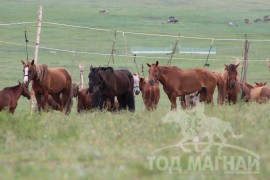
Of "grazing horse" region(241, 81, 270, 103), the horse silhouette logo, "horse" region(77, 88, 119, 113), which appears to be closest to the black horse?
"horse" region(77, 88, 119, 113)

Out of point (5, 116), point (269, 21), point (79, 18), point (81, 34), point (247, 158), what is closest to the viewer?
point (247, 158)

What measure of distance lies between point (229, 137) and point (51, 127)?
10.5 feet

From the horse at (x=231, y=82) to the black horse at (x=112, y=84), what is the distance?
2417mm

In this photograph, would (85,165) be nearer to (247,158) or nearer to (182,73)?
(247,158)

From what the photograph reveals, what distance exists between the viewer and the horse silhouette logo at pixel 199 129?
9.51m

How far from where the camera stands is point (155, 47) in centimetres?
6381

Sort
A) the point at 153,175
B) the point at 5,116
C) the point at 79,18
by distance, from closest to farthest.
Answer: the point at 153,175
the point at 5,116
the point at 79,18

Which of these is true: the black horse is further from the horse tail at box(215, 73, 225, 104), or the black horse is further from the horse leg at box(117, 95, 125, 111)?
the horse tail at box(215, 73, 225, 104)

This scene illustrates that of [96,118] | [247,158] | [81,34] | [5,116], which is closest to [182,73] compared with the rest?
[96,118]

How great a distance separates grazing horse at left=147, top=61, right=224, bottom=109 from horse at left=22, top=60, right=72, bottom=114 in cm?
229

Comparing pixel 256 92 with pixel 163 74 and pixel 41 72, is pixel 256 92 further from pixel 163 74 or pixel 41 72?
Answer: pixel 41 72

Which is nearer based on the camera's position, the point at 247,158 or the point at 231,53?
the point at 247,158

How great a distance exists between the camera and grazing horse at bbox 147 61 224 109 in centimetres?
1852

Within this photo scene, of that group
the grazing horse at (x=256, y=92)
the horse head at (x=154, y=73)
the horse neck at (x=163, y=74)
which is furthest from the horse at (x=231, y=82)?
the horse head at (x=154, y=73)
